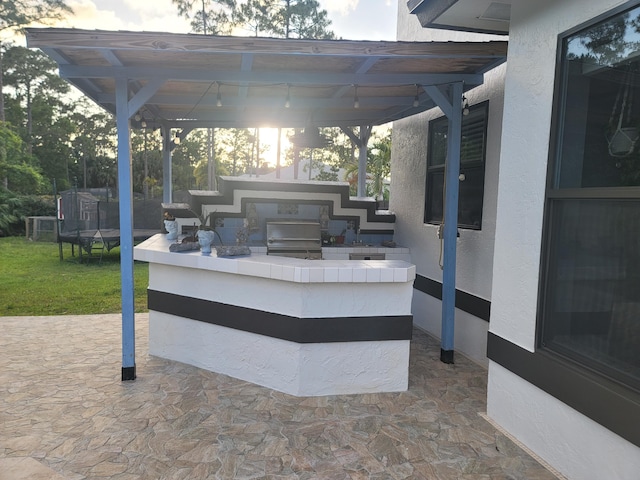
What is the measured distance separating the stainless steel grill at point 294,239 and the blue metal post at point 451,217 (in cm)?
173

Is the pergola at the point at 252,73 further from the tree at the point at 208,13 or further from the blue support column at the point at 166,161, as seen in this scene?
the tree at the point at 208,13

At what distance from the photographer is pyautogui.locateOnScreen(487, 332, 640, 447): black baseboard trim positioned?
2133mm

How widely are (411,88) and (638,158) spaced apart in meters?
3.04

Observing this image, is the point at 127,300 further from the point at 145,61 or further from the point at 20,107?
the point at 20,107

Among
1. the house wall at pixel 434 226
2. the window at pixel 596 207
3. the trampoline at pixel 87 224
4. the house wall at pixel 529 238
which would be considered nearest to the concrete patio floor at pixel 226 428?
the house wall at pixel 529 238

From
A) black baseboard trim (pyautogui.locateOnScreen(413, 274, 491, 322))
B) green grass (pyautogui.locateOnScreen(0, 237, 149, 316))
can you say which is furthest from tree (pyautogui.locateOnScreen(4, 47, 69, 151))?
black baseboard trim (pyautogui.locateOnScreen(413, 274, 491, 322))

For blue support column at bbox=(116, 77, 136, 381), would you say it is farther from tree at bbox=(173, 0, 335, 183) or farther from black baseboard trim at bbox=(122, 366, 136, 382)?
tree at bbox=(173, 0, 335, 183)

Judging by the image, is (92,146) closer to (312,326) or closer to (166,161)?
(166,161)

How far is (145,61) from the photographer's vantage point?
3.72m

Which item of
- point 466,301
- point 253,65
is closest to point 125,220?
point 253,65

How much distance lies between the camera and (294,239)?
18.7 feet

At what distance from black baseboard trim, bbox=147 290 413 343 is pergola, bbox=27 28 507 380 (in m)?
0.84

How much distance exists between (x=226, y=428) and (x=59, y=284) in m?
6.43

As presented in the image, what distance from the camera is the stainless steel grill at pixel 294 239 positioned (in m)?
5.56
